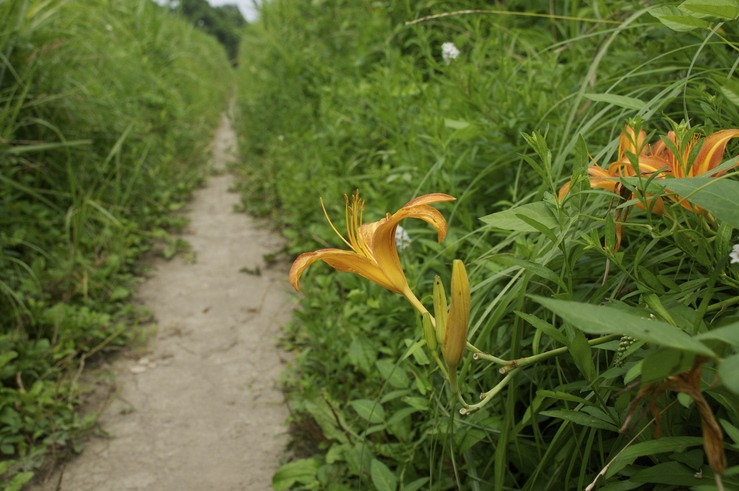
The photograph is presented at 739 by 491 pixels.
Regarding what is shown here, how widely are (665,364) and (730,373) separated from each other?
10 cm

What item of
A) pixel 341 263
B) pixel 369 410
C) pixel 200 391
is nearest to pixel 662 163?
pixel 341 263

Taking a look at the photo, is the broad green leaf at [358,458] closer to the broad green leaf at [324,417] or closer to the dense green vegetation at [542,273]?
the dense green vegetation at [542,273]

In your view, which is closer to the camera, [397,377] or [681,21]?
[681,21]

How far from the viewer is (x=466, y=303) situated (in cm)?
83

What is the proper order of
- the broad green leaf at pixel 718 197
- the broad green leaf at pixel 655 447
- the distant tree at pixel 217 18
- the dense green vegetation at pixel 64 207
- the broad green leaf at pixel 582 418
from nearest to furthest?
the broad green leaf at pixel 718 197, the broad green leaf at pixel 655 447, the broad green leaf at pixel 582 418, the dense green vegetation at pixel 64 207, the distant tree at pixel 217 18

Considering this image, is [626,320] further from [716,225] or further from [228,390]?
[228,390]

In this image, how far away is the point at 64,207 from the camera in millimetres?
3143

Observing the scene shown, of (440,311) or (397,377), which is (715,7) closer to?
(440,311)

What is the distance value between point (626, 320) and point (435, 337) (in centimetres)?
36

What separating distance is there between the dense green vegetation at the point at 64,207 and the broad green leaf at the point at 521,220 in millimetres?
1586

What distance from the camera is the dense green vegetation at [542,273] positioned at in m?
0.88

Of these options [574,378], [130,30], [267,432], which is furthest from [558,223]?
[130,30]

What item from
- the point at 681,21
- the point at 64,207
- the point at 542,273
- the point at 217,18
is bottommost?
the point at 542,273

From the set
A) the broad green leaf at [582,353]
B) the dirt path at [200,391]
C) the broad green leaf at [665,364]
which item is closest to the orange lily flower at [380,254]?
the broad green leaf at [582,353]
